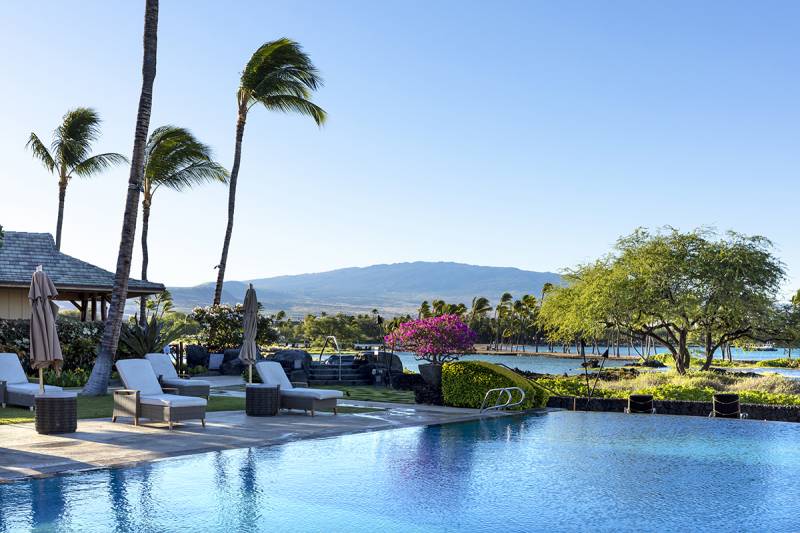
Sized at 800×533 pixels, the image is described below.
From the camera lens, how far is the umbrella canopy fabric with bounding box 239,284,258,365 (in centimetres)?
1579

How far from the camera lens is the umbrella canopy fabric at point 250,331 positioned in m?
15.8

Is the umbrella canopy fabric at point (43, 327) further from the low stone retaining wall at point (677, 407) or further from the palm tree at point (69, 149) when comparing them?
the palm tree at point (69, 149)

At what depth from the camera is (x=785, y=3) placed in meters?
23.3

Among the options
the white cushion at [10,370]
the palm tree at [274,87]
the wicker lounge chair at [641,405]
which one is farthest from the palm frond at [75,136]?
the wicker lounge chair at [641,405]

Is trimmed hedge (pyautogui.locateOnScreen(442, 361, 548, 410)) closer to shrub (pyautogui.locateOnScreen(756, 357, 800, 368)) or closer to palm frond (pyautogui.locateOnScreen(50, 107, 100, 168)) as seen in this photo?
palm frond (pyautogui.locateOnScreen(50, 107, 100, 168))

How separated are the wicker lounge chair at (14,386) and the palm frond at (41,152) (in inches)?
1014

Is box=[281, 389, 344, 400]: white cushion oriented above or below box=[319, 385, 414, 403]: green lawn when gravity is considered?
above

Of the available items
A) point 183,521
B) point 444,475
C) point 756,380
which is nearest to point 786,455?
point 444,475

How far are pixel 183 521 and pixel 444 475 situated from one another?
338 centimetres

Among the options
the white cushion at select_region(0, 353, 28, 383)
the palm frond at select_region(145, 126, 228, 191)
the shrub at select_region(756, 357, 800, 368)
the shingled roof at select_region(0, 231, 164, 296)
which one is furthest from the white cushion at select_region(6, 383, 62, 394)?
the shrub at select_region(756, 357, 800, 368)

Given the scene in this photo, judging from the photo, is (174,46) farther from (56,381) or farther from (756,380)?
(756,380)

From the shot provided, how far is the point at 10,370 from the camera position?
50.1 feet

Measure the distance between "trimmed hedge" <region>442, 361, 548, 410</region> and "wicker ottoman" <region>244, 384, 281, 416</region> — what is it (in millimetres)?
4031

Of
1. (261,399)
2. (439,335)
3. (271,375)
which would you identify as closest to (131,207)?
(271,375)
